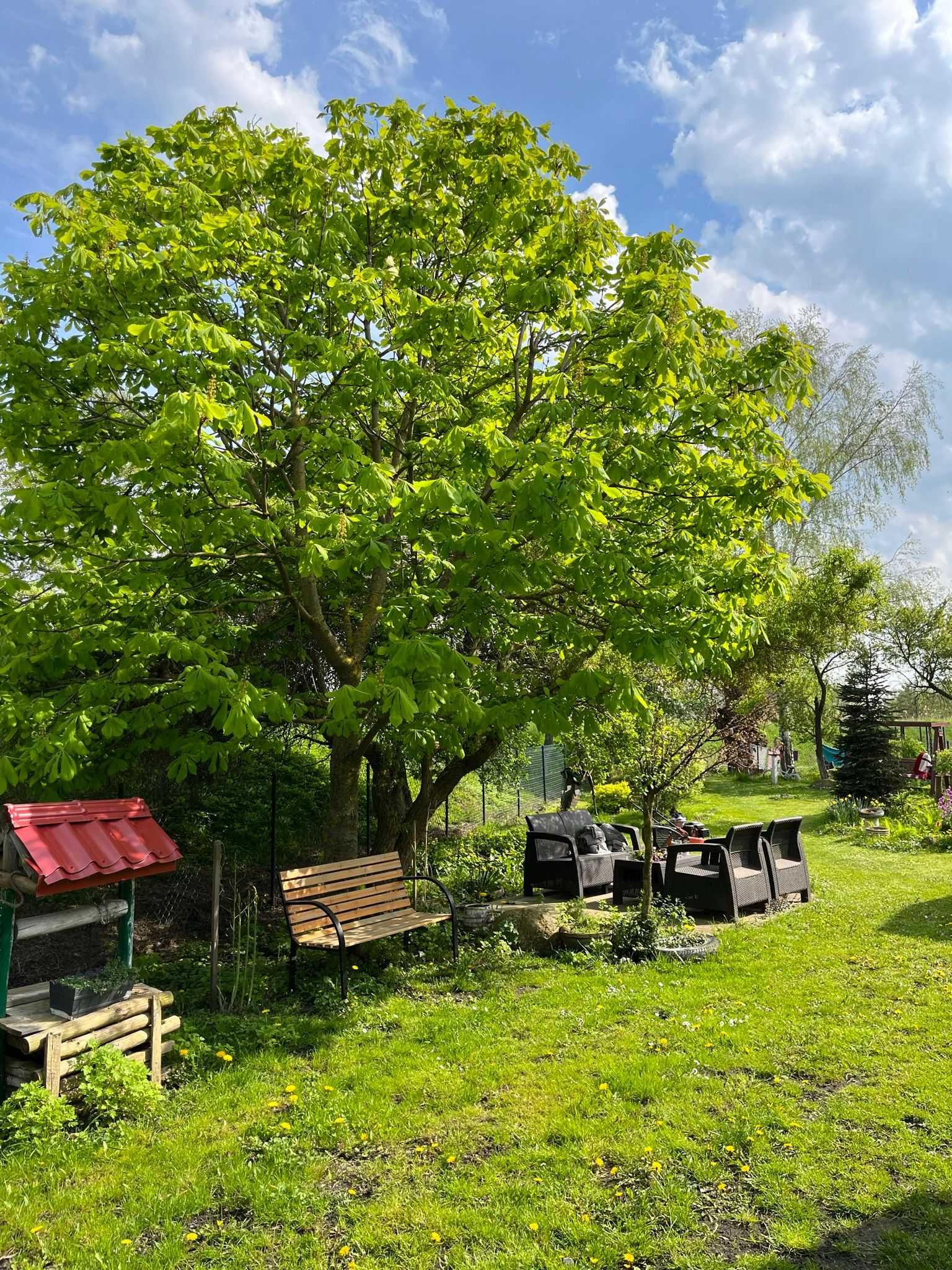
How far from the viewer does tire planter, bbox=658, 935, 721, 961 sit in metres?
6.23

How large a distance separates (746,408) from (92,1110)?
5641 mm

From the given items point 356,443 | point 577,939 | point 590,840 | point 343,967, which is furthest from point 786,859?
point 356,443

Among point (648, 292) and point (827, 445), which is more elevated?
point (827, 445)

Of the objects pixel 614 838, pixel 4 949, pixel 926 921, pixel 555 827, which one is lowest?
pixel 926 921


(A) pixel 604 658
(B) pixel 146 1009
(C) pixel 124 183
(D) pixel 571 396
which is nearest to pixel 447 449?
(D) pixel 571 396

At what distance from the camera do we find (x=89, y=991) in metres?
3.93

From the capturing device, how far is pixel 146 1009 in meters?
4.14

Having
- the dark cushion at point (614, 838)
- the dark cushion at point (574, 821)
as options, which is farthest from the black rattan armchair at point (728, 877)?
the dark cushion at point (614, 838)

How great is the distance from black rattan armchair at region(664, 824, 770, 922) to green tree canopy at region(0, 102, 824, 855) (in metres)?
2.56

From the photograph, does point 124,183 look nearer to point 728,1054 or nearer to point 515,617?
point 515,617

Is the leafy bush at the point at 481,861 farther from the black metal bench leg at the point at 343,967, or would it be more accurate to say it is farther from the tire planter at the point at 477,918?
the black metal bench leg at the point at 343,967

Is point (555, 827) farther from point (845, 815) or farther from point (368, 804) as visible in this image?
point (845, 815)

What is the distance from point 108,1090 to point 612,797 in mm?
11607

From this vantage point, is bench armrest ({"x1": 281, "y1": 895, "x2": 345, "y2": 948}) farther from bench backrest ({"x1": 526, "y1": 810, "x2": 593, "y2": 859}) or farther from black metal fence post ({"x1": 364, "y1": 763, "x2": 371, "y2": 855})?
bench backrest ({"x1": 526, "y1": 810, "x2": 593, "y2": 859})
